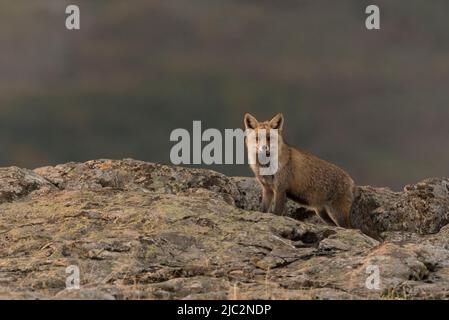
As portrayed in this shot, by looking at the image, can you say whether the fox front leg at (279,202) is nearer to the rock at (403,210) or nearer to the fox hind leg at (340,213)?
the fox hind leg at (340,213)

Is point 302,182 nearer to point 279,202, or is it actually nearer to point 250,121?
point 279,202

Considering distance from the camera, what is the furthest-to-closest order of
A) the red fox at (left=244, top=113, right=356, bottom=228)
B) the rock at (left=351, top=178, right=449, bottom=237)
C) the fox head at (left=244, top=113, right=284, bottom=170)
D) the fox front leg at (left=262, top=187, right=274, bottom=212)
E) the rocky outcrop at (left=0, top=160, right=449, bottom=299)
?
1. the rock at (left=351, top=178, right=449, bottom=237)
2. the fox front leg at (left=262, top=187, right=274, bottom=212)
3. the red fox at (left=244, top=113, right=356, bottom=228)
4. the fox head at (left=244, top=113, right=284, bottom=170)
5. the rocky outcrop at (left=0, top=160, right=449, bottom=299)

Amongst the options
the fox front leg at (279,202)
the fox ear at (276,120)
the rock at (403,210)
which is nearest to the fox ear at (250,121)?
the fox ear at (276,120)

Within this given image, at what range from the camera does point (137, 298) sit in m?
10.8

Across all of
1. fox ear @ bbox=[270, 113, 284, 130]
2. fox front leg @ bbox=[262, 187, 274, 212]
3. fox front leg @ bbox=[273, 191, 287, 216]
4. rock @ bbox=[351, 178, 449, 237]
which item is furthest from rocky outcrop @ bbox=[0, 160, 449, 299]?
fox ear @ bbox=[270, 113, 284, 130]

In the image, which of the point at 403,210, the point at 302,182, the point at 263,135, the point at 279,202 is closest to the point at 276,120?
the point at 263,135

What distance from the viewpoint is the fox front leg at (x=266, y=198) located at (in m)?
19.2

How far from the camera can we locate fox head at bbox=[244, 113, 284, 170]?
18391mm

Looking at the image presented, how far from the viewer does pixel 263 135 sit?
60.2ft

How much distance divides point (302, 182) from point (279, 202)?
3.23 feet

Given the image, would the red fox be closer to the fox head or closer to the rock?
the fox head
